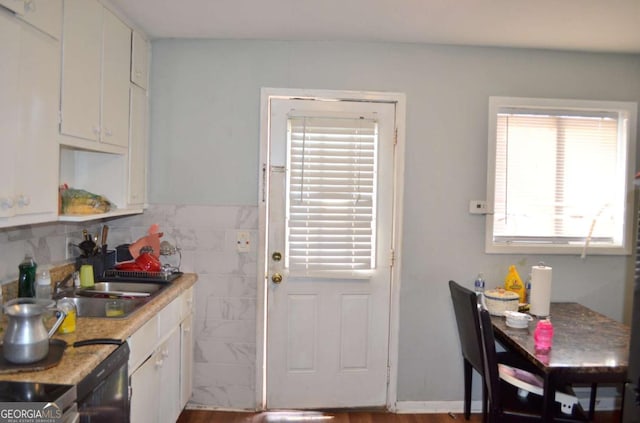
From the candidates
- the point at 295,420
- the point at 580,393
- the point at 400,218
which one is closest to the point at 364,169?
the point at 400,218

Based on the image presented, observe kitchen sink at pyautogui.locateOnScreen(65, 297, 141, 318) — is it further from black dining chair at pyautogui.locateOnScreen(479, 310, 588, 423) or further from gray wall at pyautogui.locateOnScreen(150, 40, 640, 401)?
black dining chair at pyautogui.locateOnScreen(479, 310, 588, 423)

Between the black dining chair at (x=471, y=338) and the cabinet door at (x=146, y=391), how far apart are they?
1576mm

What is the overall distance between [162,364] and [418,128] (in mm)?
2038

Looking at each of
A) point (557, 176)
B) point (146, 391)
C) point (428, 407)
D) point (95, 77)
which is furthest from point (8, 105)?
point (557, 176)

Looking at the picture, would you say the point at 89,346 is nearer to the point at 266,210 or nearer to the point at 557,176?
the point at 266,210

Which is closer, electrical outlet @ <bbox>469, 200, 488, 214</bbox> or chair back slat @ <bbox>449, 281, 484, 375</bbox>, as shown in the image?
chair back slat @ <bbox>449, 281, 484, 375</bbox>

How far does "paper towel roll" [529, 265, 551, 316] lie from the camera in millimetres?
2537

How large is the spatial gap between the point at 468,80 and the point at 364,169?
2.92 feet

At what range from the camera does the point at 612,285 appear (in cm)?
300

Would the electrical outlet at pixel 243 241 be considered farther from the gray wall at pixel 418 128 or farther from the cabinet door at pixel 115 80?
the cabinet door at pixel 115 80

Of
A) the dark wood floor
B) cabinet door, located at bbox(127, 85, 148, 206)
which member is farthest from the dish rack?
the dark wood floor

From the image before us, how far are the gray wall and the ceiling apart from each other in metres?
0.11

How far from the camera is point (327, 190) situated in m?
2.84

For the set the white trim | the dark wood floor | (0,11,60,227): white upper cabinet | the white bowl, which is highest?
(0,11,60,227): white upper cabinet
